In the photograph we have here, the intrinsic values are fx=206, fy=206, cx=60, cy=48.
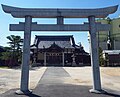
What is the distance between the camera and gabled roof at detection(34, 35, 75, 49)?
51.3 metres

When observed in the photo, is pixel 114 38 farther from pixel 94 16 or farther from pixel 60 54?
pixel 94 16

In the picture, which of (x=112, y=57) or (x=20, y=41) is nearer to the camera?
(x=20, y=41)

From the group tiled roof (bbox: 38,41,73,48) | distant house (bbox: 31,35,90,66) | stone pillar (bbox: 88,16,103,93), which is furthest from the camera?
tiled roof (bbox: 38,41,73,48)

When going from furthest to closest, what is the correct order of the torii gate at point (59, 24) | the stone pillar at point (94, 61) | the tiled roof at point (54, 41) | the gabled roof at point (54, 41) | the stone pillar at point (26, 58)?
the tiled roof at point (54, 41) < the gabled roof at point (54, 41) < the torii gate at point (59, 24) < the stone pillar at point (94, 61) < the stone pillar at point (26, 58)

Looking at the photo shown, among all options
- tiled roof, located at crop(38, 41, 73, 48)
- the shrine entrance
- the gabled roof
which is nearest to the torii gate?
the shrine entrance

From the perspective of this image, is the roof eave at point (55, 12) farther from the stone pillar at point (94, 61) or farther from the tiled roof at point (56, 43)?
the tiled roof at point (56, 43)

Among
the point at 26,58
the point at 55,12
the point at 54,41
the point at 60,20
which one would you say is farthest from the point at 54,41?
the point at 26,58

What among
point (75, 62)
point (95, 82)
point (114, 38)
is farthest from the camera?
point (114, 38)

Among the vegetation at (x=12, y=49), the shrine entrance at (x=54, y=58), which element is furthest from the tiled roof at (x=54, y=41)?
the vegetation at (x=12, y=49)

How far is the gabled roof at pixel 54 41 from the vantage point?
51269 millimetres

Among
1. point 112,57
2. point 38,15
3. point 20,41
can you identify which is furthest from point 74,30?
point 112,57

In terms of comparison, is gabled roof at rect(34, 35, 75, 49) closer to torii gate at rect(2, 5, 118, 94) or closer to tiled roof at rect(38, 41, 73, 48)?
tiled roof at rect(38, 41, 73, 48)

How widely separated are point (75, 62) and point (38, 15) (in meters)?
37.0

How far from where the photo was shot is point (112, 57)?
149 ft
